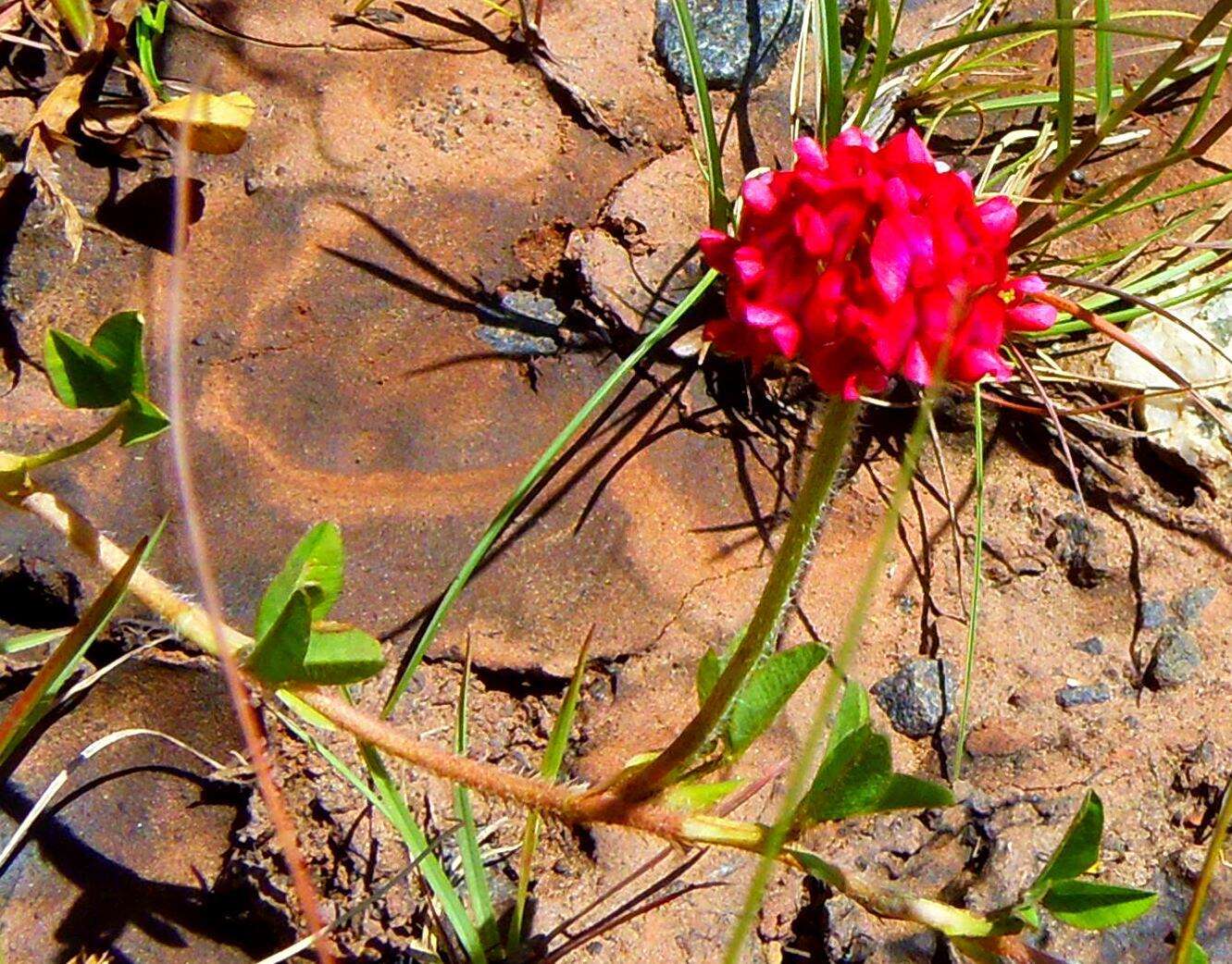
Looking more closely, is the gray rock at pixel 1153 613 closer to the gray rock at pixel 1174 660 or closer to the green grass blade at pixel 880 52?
the gray rock at pixel 1174 660

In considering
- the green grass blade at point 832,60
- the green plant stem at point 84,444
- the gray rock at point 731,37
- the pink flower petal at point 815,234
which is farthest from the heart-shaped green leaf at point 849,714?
the gray rock at point 731,37

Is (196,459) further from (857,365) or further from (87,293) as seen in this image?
(857,365)

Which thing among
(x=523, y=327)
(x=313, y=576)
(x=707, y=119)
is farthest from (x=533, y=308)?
(x=313, y=576)

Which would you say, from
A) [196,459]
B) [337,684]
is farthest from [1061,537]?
[196,459]

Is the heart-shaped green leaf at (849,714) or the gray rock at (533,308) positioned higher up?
the gray rock at (533,308)

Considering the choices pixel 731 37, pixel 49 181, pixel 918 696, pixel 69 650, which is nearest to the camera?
pixel 69 650

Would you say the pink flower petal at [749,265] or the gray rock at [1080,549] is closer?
the pink flower petal at [749,265]

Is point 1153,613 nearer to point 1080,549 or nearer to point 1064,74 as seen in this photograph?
point 1080,549
